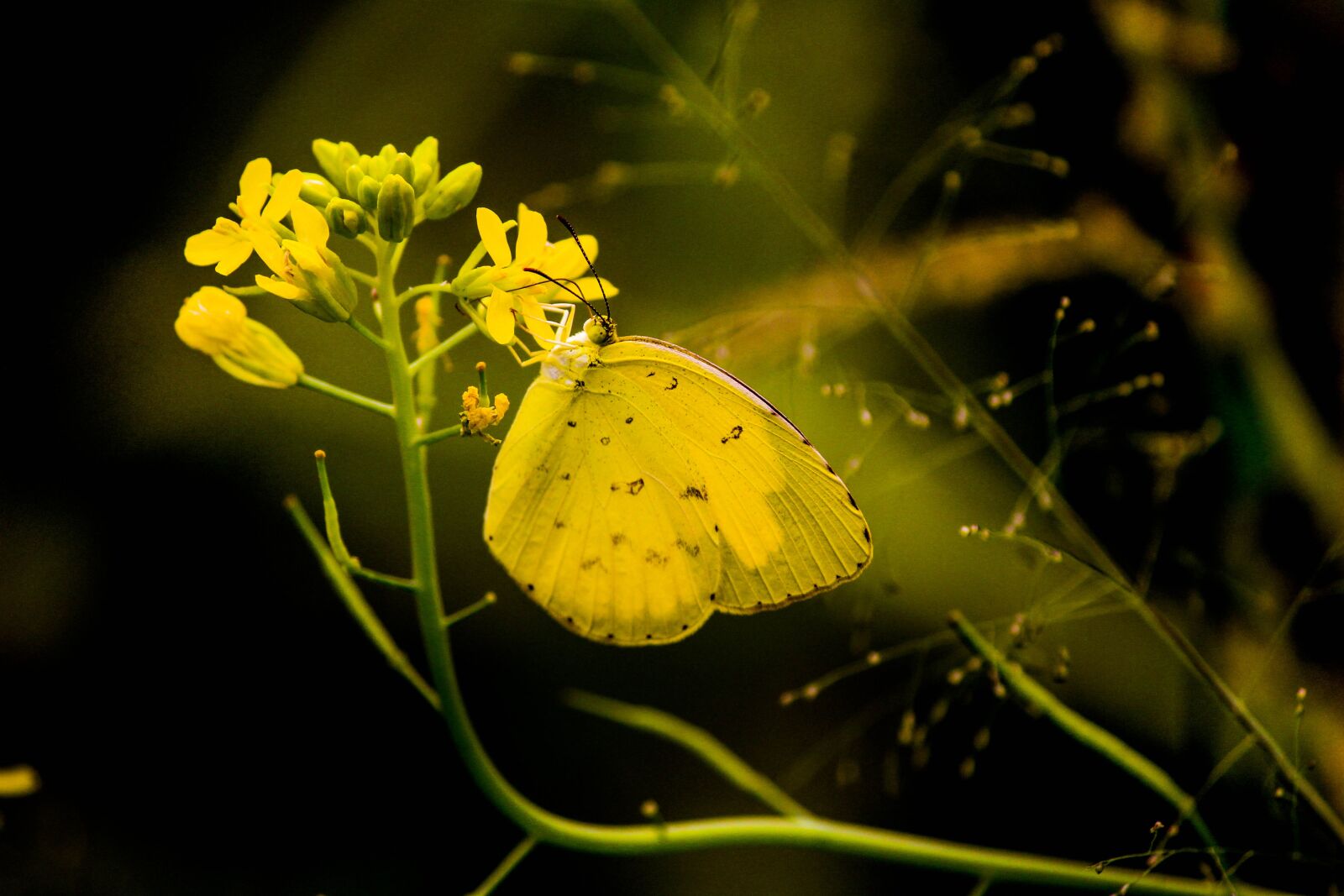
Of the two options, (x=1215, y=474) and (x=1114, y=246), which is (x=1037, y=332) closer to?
(x=1114, y=246)

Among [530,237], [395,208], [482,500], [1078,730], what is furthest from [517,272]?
[1078,730]

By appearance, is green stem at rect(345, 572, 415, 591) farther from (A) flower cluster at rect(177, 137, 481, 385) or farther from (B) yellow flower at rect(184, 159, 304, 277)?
(B) yellow flower at rect(184, 159, 304, 277)

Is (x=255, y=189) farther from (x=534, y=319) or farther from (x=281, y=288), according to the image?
(x=534, y=319)

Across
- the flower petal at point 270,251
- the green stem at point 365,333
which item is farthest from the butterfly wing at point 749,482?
the flower petal at point 270,251

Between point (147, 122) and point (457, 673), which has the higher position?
point (147, 122)

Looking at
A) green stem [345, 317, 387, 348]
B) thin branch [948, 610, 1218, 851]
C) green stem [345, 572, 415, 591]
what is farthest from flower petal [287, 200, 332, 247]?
thin branch [948, 610, 1218, 851]

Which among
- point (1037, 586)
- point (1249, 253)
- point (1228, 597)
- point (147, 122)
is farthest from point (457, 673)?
point (1249, 253)
